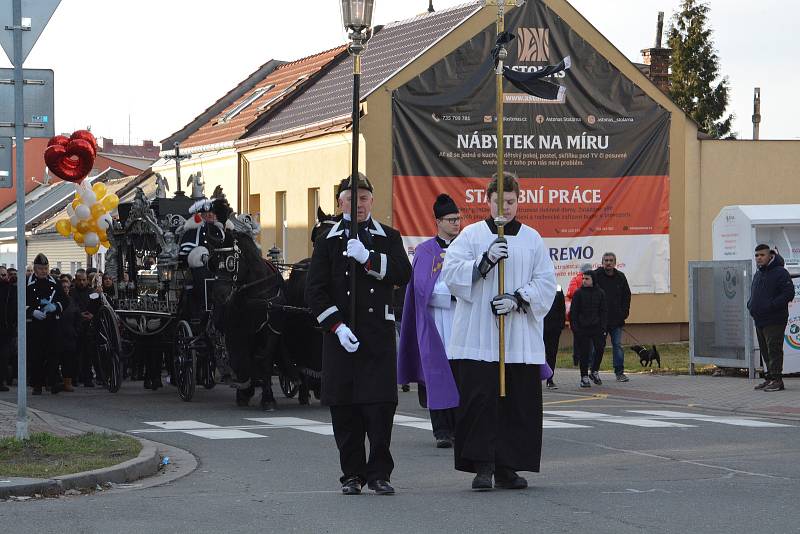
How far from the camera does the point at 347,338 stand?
8.67 metres

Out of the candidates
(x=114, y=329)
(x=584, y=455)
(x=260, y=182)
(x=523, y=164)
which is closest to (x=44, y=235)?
(x=260, y=182)

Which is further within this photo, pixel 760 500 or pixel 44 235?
pixel 44 235

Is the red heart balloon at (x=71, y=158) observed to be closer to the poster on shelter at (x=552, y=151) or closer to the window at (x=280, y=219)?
the poster on shelter at (x=552, y=151)

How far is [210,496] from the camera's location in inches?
360

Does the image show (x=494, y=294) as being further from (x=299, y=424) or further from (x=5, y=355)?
(x=5, y=355)

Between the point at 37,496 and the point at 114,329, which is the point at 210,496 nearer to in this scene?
the point at 37,496

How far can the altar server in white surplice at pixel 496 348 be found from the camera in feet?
29.2

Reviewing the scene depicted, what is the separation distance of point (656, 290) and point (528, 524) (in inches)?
916

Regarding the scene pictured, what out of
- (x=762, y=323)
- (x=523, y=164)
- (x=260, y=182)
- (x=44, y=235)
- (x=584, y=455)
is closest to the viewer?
(x=584, y=455)

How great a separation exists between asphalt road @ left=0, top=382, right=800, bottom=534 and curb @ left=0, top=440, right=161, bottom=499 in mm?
248

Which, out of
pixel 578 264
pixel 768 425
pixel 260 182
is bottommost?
pixel 768 425

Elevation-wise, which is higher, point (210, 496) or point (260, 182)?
point (260, 182)

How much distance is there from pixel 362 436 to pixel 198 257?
8656 mm

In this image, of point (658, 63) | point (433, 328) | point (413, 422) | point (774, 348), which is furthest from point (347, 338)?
point (658, 63)
